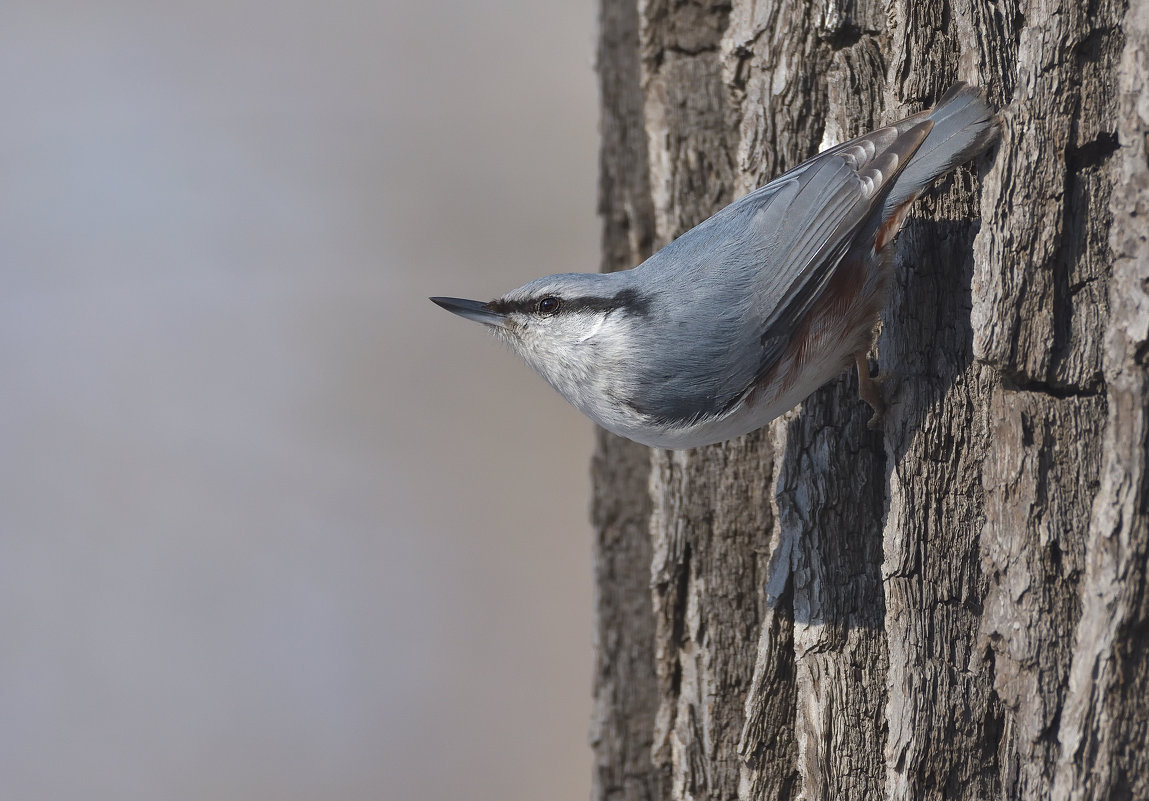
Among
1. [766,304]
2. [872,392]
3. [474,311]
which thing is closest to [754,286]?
[766,304]

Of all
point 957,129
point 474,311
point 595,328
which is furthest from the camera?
point 474,311

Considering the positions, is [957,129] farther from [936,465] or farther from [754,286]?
[936,465]

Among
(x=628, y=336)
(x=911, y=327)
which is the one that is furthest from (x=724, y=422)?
(x=911, y=327)

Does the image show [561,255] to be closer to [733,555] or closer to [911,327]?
[733,555]


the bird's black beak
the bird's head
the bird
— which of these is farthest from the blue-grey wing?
the bird's black beak

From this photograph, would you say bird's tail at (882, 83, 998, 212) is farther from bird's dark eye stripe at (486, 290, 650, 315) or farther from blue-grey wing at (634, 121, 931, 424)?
bird's dark eye stripe at (486, 290, 650, 315)

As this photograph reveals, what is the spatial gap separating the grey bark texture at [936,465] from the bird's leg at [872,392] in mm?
27

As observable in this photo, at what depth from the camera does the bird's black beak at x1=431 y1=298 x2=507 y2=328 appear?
83.7 inches

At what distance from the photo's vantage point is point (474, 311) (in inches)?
84.0

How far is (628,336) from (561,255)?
231cm

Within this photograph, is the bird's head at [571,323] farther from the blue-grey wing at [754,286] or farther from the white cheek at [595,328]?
the blue-grey wing at [754,286]

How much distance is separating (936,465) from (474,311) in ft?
3.36

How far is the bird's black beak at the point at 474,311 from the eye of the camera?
2.12 m

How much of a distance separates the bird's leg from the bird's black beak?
2.54 ft
